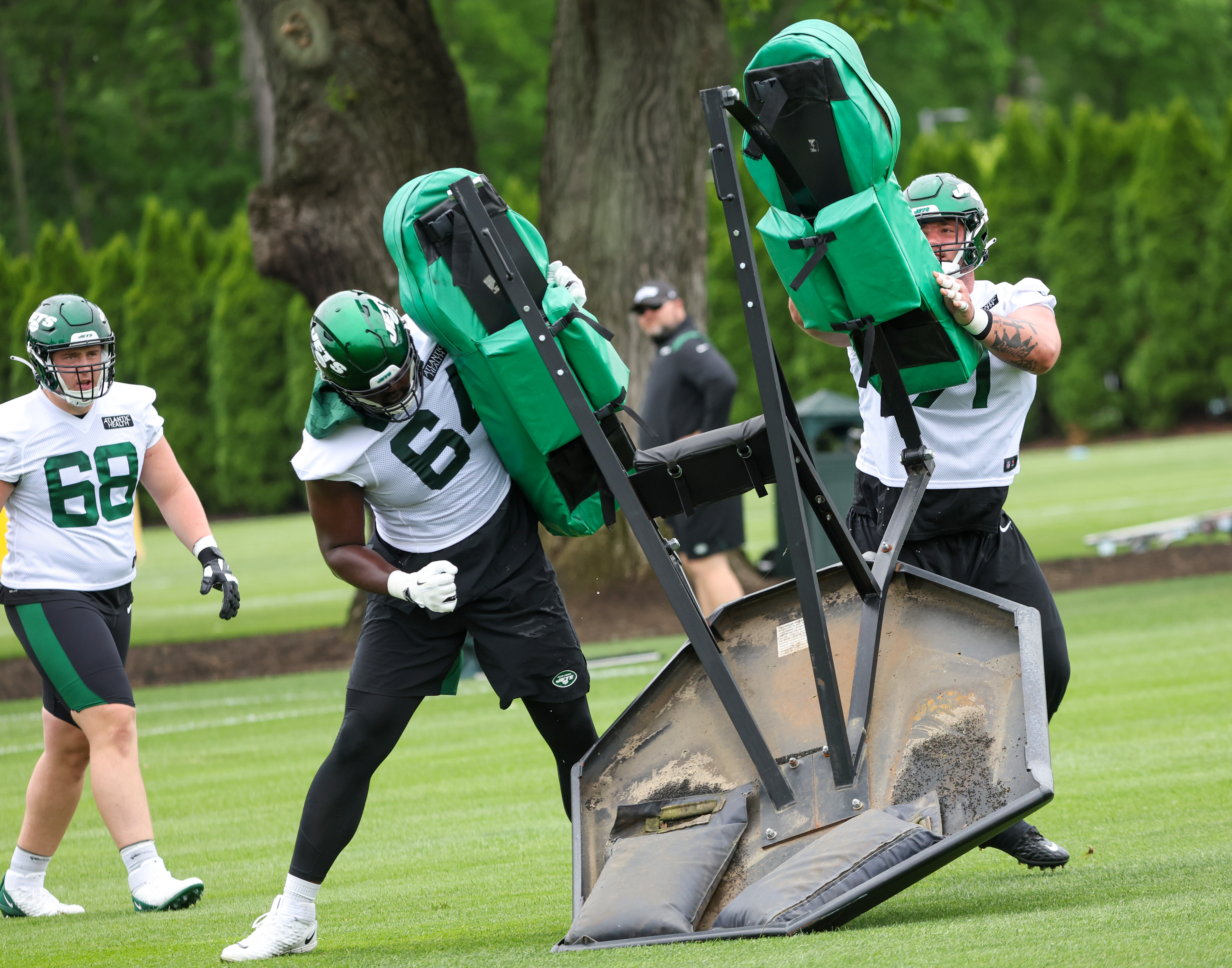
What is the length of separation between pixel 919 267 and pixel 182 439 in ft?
93.7

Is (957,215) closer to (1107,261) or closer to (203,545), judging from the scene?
(203,545)

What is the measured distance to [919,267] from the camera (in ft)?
14.9

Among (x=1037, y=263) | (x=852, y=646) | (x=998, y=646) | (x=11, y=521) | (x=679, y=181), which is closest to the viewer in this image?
(x=998, y=646)

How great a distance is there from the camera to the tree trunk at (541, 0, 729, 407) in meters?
13.0

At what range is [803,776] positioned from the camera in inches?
176

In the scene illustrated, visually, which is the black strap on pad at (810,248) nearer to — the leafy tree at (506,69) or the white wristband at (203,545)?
the white wristband at (203,545)

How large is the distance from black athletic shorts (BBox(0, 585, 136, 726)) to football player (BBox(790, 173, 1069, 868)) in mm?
2765

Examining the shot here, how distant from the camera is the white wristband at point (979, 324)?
466 centimetres

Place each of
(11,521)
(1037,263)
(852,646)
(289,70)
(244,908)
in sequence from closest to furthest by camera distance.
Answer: (852,646) < (244,908) < (11,521) < (289,70) < (1037,263)

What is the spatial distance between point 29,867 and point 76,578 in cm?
107

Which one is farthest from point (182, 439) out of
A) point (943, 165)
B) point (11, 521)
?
point (11, 521)

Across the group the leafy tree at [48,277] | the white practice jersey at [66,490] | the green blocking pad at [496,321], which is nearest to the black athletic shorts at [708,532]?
the white practice jersey at [66,490]

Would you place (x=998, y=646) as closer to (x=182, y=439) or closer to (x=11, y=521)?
(x=11, y=521)

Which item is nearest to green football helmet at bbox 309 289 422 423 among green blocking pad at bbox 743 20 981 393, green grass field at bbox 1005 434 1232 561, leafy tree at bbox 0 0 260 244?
green blocking pad at bbox 743 20 981 393
